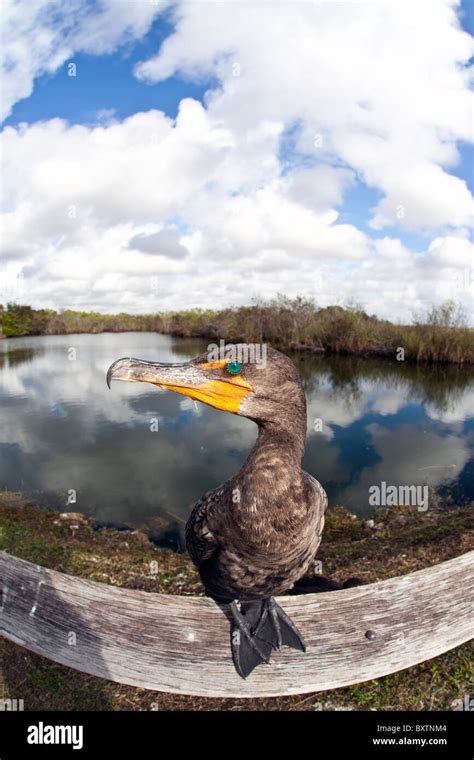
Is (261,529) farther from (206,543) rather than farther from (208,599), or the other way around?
(208,599)

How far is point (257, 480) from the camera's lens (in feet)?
7.28

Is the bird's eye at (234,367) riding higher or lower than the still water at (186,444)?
higher

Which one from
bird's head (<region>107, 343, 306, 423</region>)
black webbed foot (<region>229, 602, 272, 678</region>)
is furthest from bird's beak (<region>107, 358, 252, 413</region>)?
black webbed foot (<region>229, 602, 272, 678</region>)

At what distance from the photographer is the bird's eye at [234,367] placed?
215cm

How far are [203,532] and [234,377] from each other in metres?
1.04

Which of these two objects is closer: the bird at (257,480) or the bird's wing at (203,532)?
the bird at (257,480)

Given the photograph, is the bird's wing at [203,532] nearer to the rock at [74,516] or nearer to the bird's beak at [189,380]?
the bird's beak at [189,380]

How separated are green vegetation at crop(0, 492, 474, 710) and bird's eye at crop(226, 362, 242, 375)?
220cm

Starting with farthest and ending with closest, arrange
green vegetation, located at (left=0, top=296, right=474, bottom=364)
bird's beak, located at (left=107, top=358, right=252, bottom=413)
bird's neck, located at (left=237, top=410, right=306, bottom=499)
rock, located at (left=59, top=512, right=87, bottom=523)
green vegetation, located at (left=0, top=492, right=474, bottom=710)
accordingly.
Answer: green vegetation, located at (left=0, top=296, right=474, bottom=364) < rock, located at (left=59, top=512, right=87, bottom=523) < green vegetation, located at (left=0, top=492, right=474, bottom=710) < bird's neck, located at (left=237, top=410, right=306, bottom=499) < bird's beak, located at (left=107, top=358, right=252, bottom=413)

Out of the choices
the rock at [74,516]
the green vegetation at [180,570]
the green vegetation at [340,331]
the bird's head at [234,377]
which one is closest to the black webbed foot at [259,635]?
the green vegetation at [180,570]

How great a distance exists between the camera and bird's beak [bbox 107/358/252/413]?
6.93 feet

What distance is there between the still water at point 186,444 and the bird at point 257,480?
4.84 metres

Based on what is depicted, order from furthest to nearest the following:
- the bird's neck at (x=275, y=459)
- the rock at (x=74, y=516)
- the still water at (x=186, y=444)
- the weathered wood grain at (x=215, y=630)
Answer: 1. the still water at (x=186, y=444)
2. the rock at (x=74, y=516)
3. the weathered wood grain at (x=215, y=630)
4. the bird's neck at (x=275, y=459)

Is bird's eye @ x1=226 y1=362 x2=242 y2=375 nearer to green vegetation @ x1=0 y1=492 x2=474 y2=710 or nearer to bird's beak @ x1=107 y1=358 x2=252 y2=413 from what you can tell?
bird's beak @ x1=107 y1=358 x2=252 y2=413
